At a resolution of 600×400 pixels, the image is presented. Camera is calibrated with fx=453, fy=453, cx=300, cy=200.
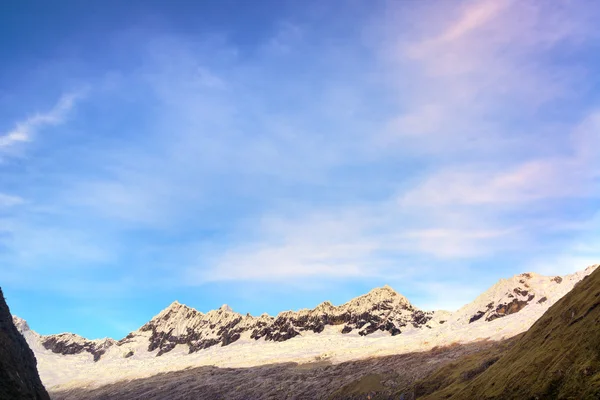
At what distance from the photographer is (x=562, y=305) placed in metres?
74.9

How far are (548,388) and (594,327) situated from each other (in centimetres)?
1027

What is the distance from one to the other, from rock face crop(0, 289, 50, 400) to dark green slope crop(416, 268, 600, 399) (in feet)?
258

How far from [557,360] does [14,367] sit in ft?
311

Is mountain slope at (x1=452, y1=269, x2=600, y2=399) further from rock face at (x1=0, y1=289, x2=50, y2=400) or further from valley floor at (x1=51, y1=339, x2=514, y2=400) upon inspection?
rock face at (x1=0, y1=289, x2=50, y2=400)

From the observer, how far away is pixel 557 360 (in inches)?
2345

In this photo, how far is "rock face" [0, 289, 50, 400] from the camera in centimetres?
8062

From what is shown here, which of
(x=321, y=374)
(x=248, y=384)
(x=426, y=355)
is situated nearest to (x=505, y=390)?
(x=426, y=355)

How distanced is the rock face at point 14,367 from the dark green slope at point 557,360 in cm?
7856

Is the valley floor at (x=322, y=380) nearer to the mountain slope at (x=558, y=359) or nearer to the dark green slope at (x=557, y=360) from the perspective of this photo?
the dark green slope at (x=557, y=360)

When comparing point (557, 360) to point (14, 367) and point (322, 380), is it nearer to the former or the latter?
point (14, 367)

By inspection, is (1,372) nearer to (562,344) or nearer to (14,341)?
(14,341)

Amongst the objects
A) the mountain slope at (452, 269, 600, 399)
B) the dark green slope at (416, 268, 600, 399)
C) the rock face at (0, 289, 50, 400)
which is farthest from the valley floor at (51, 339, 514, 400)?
the rock face at (0, 289, 50, 400)

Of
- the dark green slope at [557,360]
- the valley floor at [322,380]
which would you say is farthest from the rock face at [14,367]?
A: the dark green slope at [557,360]

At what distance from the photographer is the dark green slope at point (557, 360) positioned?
52812 millimetres
